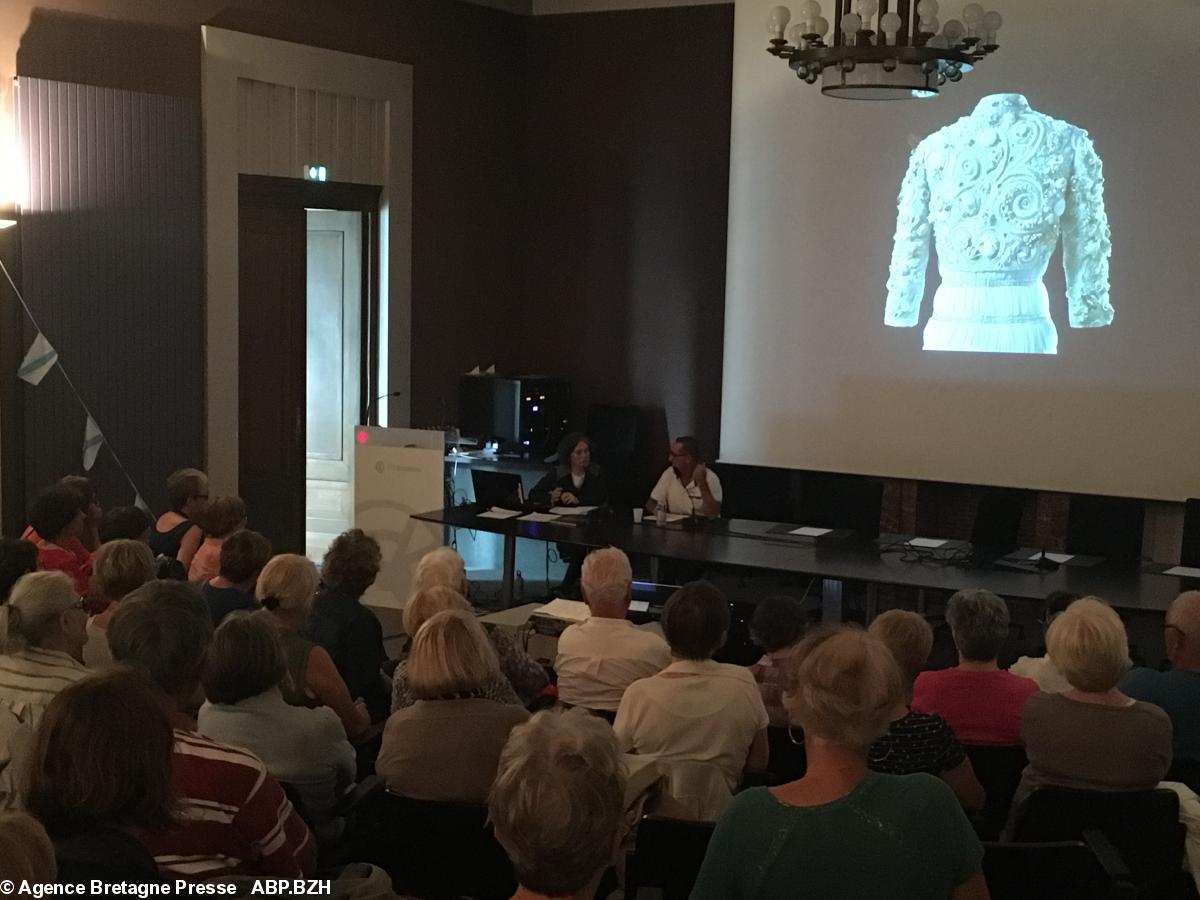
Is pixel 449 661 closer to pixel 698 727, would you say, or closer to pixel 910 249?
pixel 698 727

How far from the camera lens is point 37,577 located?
11.0 ft

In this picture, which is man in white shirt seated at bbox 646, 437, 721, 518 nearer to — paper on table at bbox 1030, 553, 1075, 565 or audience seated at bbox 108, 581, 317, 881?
paper on table at bbox 1030, 553, 1075, 565

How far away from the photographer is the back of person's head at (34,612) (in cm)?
326

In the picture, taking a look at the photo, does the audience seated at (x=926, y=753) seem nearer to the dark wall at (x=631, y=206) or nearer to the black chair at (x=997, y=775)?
the black chair at (x=997, y=775)

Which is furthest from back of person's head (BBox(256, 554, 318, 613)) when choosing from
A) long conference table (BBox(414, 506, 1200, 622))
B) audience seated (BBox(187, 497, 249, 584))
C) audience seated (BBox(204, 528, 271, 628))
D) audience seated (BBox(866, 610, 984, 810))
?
long conference table (BBox(414, 506, 1200, 622))

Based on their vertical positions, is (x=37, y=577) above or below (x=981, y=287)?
below

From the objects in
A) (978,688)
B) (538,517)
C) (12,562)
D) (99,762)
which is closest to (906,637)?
(978,688)

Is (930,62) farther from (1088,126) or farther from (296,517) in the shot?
(296,517)

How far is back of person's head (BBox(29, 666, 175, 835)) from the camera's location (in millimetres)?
1945

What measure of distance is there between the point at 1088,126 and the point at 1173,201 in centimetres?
62

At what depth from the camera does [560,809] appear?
1.91m

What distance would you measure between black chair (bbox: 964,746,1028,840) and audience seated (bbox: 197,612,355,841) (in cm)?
160

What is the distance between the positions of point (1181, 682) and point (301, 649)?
240 centimetres

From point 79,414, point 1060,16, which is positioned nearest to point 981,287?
point 1060,16
